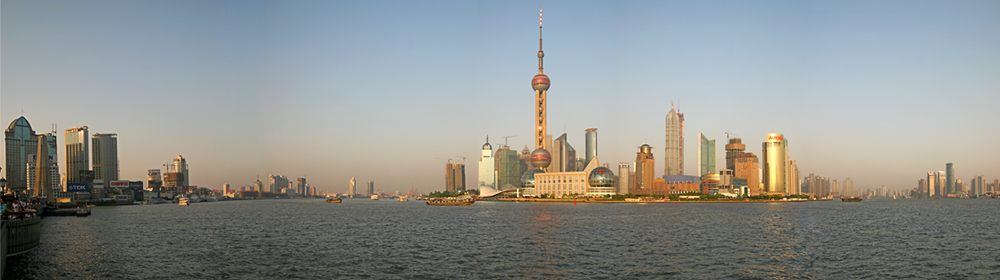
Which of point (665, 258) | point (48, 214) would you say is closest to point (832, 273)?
point (665, 258)

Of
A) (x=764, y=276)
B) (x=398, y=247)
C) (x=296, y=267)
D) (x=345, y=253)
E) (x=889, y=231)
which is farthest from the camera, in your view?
(x=889, y=231)

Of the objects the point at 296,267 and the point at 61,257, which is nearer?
the point at 296,267

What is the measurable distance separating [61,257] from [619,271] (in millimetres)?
55893

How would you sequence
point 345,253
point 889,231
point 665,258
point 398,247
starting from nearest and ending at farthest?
point 665,258 → point 345,253 → point 398,247 → point 889,231

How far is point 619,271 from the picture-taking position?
174 ft

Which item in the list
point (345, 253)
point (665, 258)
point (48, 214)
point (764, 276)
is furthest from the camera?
point (48, 214)

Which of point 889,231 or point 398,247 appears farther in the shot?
point 889,231

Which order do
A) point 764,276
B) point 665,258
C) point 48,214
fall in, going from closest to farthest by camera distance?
point 764,276
point 665,258
point 48,214

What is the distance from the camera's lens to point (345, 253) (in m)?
66.9

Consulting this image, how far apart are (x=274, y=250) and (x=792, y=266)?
5330 centimetres

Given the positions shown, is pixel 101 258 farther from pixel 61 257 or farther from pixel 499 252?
pixel 499 252

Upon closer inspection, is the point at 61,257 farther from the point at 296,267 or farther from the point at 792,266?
the point at 792,266

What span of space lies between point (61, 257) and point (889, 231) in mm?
110155

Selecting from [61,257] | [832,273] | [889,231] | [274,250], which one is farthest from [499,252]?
[889,231]
